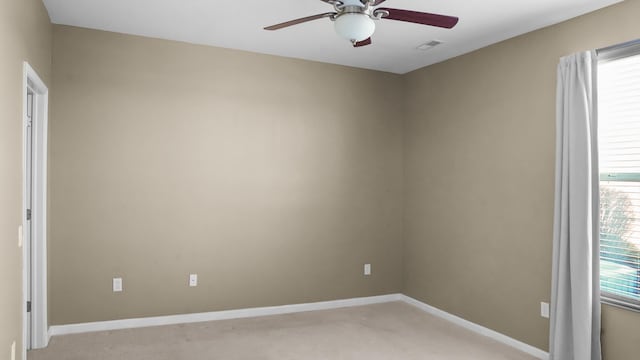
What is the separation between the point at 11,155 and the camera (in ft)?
8.70

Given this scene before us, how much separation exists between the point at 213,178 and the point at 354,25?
251 centimetres

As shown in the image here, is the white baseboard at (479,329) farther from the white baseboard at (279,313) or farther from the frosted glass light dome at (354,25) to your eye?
the frosted glass light dome at (354,25)

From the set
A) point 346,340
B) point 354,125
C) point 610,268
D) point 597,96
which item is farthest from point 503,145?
point 346,340

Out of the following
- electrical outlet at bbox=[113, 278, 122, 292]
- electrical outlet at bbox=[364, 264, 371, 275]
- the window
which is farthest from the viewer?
electrical outlet at bbox=[364, 264, 371, 275]

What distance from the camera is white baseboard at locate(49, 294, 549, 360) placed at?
4.11m

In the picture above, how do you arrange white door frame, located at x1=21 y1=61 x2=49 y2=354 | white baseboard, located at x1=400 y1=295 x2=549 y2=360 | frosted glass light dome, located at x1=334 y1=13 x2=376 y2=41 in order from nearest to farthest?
frosted glass light dome, located at x1=334 y1=13 x2=376 y2=41 → white door frame, located at x1=21 y1=61 x2=49 y2=354 → white baseboard, located at x1=400 y1=295 x2=549 y2=360

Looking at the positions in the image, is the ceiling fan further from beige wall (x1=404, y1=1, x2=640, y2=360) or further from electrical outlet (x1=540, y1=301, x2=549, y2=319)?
electrical outlet (x1=540, y1=301, x2=549, y2=319)

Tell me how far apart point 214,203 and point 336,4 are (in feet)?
8.50

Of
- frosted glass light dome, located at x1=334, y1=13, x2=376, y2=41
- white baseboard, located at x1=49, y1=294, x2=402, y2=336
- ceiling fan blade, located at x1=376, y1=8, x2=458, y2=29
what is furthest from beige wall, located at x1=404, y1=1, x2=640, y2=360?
frosted glass light dome, located at x1=334, y1=13, x2=376, y2=41

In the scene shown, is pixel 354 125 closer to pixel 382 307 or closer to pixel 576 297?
pixel 382 307

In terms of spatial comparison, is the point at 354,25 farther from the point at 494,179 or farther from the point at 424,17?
the point at 494,179

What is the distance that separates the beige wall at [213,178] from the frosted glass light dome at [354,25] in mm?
2275

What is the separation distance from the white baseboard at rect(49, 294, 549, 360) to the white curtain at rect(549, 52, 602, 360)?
53cm

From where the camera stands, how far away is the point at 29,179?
3.71 m
